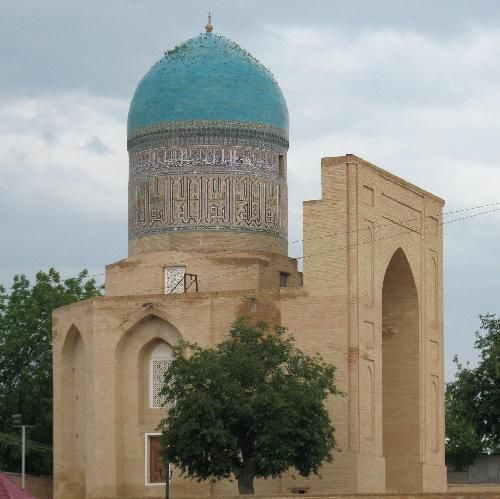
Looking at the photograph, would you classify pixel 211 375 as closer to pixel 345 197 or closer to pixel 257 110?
pixel 345 197

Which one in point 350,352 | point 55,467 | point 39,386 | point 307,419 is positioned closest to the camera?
point 307,419

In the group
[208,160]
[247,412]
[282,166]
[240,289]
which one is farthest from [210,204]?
[247,412]

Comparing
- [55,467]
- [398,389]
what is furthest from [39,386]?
[398,389]

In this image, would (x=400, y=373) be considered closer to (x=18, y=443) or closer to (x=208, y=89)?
(x=208, y=89)

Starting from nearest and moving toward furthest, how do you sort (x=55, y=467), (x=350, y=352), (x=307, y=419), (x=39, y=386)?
(x=307, y=419)
(x=350, y=352)
(x=55, y=467)
(x=39, y=386)

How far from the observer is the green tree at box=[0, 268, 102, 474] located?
3891cm

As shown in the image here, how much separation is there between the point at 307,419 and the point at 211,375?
1.78m

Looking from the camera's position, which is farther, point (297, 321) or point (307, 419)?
point (297, 321)

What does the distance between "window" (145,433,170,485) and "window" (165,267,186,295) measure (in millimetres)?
2952

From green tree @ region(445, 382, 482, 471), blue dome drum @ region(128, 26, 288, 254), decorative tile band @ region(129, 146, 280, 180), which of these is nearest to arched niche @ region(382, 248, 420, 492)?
blue dome drum @ region(128, 26, 288, 254)

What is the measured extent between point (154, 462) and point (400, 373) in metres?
5.59

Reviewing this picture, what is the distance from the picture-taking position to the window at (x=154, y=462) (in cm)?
3147

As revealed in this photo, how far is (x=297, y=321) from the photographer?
30.6m

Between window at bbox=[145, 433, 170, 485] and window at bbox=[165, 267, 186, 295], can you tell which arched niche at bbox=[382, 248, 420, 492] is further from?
window at bbox=[145, 433, 170, 485]
